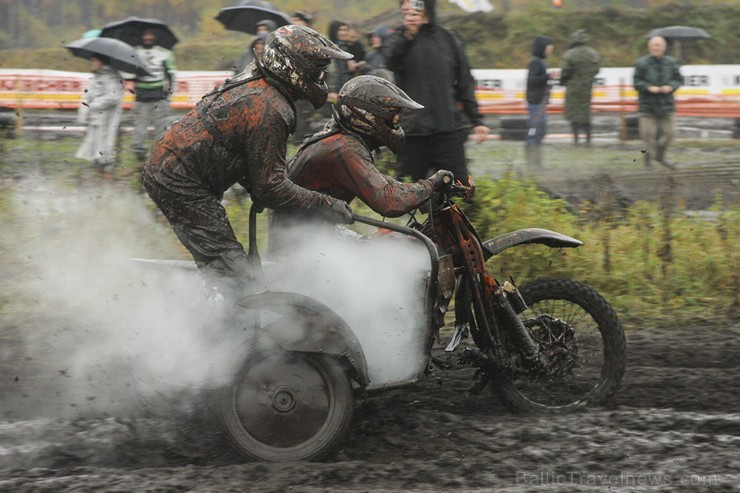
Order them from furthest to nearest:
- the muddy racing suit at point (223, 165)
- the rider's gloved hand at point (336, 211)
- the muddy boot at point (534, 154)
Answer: the muddy boot at point (534, 154) < the rider's gloved hand at point (336, 211) < the muddy racing suit at point (223, 165)

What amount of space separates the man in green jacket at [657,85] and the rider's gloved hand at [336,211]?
9.62m

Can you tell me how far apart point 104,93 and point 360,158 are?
7.51 meters

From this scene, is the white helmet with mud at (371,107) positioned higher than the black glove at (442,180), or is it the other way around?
the white helmet with mud at (371,107)

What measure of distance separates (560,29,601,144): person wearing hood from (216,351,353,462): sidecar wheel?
1158 centimetres

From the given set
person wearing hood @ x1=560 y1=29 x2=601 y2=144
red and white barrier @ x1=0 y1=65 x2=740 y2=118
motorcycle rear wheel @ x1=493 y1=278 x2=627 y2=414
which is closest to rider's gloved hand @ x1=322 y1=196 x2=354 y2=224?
motorcycle rear wheel @ x1=493 y1=278 x2=627 y2=414

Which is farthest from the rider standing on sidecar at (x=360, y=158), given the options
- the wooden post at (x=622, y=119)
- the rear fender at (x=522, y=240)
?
the wooden post at (x=622, y=119)

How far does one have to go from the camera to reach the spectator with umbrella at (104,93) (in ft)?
40.4

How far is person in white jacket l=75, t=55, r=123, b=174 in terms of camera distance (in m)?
12.3

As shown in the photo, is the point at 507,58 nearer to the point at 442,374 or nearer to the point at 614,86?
the point at 614,86

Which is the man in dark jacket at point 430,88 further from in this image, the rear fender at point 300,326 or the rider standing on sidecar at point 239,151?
the rear fender at point 300,326

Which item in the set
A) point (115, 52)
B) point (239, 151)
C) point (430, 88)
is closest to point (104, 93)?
point (115, 52)

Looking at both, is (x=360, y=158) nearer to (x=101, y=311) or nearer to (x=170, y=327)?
(x=170, y=327)

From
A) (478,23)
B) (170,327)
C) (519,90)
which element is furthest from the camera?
(478,23)

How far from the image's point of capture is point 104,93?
12.5 metres
